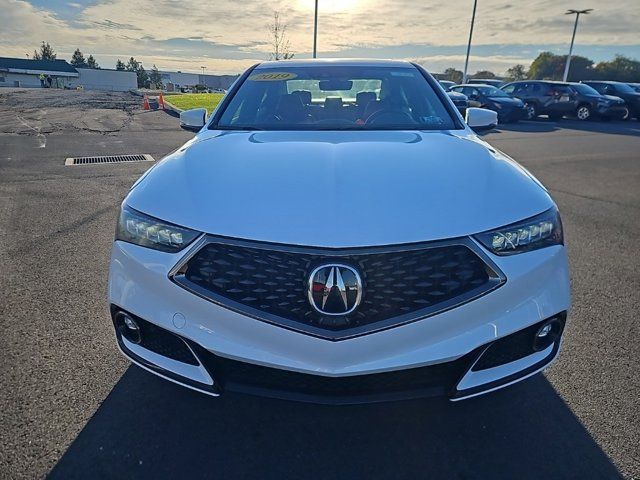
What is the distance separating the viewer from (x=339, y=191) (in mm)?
1794

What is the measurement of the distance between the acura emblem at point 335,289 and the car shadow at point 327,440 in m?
0.64

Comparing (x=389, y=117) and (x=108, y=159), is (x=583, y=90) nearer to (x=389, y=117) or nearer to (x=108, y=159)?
(x=108, y=159)

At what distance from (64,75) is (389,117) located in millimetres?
96998

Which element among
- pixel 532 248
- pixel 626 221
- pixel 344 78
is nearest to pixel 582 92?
pixel 626 221

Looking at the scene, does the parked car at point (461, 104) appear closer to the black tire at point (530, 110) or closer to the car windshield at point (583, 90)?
the black tire at point (530, 110)

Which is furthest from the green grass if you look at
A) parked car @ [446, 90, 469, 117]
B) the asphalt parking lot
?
the asphalt parking lot

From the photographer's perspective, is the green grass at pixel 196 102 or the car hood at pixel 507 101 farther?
the green grass at pixel 196 102

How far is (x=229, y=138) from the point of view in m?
2.59

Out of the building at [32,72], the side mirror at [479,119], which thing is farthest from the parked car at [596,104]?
the building at [32,72]

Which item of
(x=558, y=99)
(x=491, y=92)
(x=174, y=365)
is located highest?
(x=491, y=92)

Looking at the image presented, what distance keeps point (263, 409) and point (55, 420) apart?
0.95 metres

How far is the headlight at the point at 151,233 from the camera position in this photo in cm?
172

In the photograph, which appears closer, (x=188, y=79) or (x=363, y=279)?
(x=363, y=279)

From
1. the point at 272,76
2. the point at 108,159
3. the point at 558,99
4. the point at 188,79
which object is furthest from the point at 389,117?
the point at 188,79
